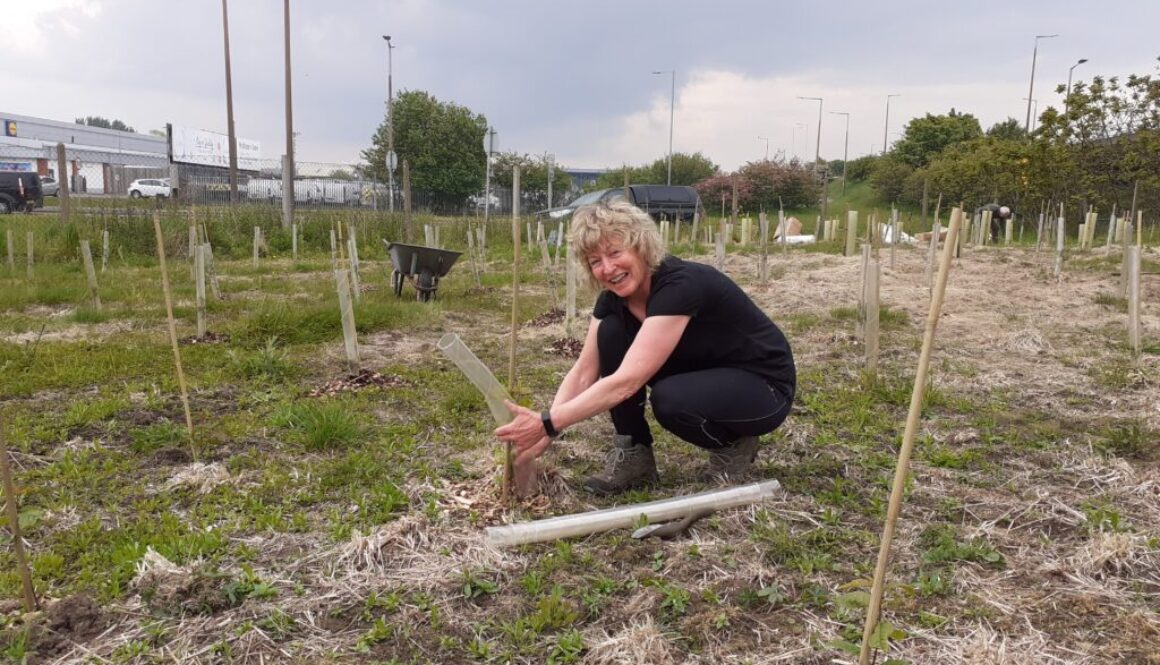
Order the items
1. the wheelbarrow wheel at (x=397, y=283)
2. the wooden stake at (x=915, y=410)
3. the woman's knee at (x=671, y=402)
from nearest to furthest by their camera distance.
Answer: the wooden stake at (x=915, y=410)
the woman's knee at (x=671, y=402)
the wheelbarrow wheel at (x=397, y=283)

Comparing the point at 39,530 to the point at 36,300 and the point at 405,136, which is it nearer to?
the point at 36,300

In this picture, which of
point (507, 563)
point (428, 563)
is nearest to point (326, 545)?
point (428, 563)

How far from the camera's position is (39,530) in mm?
2273

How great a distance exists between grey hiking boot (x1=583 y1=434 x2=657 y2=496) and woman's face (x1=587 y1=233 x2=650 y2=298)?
24.4 inches

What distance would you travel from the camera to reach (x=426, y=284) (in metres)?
6.89

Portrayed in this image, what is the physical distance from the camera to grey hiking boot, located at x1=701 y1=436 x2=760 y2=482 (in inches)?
104

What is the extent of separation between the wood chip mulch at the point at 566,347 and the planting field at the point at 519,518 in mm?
79

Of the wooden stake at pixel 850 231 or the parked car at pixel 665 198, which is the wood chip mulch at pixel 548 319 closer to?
the wooden stake at pixel 850 231

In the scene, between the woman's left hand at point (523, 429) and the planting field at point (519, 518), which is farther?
the woman's left hand at point (523, 429)

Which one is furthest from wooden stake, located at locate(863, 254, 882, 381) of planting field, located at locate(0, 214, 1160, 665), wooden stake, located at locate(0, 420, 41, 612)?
wooden stake, located at locate(0, 420, 41, 612)

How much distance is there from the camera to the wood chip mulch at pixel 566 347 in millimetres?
5008

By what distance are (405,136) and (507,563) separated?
127 ft

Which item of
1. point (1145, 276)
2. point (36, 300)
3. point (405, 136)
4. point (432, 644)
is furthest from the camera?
point (405, 136)

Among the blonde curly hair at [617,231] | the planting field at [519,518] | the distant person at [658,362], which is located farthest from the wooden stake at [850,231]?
the blonde curly hair at [617,231]
